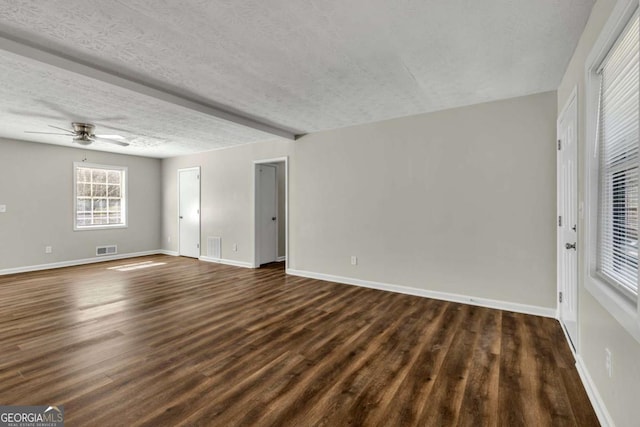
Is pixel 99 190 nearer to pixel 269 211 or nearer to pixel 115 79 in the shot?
pixel 269 211

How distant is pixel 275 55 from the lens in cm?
248

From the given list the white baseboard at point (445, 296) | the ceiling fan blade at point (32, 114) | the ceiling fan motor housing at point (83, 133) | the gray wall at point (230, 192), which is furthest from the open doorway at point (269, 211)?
the ceiling fan blade at point (32, 114)

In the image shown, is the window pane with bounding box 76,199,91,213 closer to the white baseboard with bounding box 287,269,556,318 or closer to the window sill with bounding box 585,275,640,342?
the white baseboard with bounding box 287,269,556,318

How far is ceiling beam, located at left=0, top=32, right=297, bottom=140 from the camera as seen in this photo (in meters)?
2.23

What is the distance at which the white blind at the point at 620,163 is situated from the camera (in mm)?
1389

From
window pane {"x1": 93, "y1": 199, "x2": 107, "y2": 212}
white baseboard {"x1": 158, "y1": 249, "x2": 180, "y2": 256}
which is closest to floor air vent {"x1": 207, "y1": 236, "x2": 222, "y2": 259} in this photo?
white baseboard {"x1": 158, "y1": 249, "x2": 180, "y2": 256}

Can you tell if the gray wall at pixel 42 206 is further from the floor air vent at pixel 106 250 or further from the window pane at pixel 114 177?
the window pane at pixel 114 177

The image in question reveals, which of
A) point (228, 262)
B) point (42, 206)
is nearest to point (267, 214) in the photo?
point (228, 262)

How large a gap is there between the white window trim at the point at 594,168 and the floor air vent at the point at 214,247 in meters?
6.00

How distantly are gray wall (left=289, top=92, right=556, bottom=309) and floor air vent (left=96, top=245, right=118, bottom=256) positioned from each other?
471 cm

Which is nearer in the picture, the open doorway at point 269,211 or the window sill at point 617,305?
the window sill at point 617,305

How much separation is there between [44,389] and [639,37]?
3.73m

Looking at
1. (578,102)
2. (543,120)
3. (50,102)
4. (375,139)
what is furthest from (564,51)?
(50,102)

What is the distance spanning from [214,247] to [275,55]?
16.4ft
